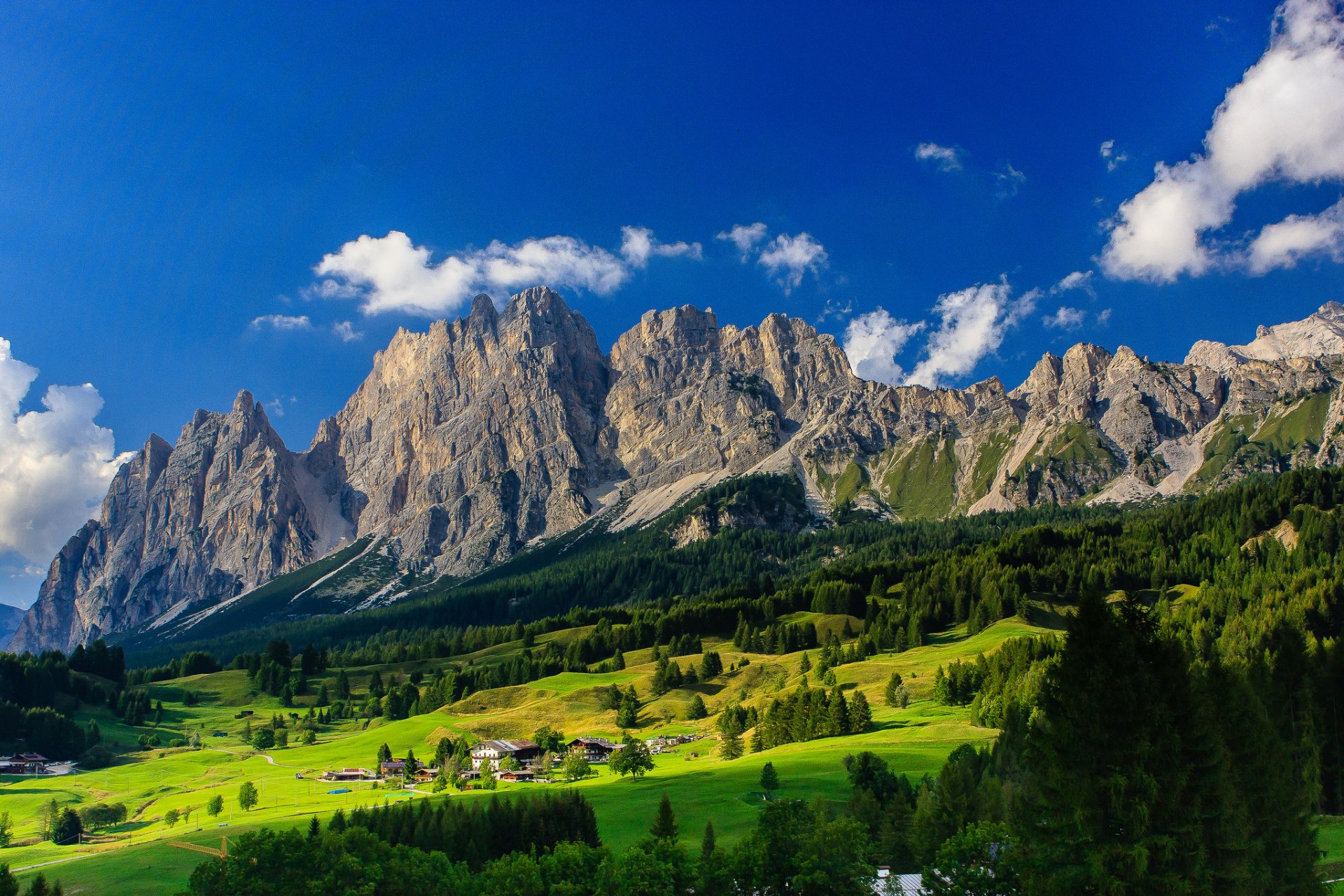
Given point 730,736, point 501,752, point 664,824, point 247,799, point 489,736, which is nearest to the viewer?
point 664,824

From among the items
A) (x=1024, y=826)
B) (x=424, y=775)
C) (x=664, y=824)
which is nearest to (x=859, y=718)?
(x=664, y=824)

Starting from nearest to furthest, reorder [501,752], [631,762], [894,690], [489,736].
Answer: [631,762] → [501,752] → [894,690] → [489,736]

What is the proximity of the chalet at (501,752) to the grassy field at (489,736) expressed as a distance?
12.1 m

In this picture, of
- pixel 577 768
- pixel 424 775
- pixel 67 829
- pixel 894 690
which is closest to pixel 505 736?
pixel 424 775

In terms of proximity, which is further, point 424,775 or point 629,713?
point 629,713

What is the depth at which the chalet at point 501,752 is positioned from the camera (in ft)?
347

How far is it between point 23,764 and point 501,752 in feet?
236

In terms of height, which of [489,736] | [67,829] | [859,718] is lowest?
[67,829]

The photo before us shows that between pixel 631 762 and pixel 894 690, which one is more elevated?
pixel 894 690

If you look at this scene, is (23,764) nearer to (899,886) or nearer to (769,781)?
(769,781)

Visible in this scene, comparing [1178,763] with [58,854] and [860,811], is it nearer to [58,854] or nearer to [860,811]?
[860,811]

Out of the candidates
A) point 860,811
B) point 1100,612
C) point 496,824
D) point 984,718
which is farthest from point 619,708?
point 1100,612

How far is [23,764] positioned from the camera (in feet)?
399

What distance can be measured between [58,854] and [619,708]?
249ft
